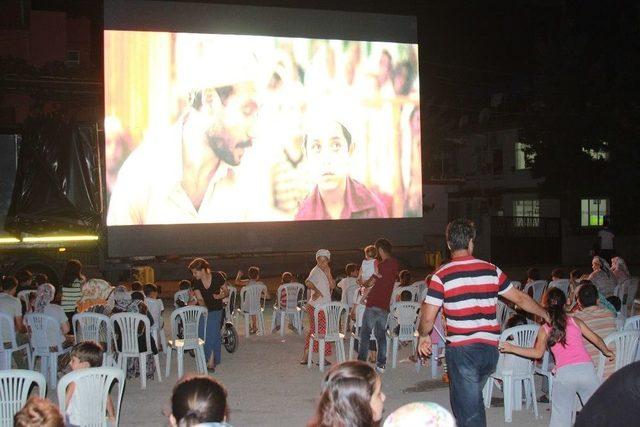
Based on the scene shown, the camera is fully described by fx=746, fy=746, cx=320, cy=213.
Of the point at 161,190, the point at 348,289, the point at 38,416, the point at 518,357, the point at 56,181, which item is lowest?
the point at 518,357

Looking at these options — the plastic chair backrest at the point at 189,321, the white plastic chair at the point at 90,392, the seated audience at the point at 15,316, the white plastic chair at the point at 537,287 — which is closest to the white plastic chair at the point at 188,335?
the plastic chair backrest at the point at 189,321

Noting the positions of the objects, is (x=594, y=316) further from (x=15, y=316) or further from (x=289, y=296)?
(x=15, y=316)

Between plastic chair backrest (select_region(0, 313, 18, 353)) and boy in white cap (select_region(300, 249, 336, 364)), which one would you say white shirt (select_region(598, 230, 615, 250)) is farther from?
plastic chair backrest (select_region(0, 313, 18, 353))

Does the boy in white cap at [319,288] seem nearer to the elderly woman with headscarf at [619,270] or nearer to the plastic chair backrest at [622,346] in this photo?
the plastic chair backrest at [622,346]

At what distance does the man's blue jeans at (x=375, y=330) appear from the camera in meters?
8.30

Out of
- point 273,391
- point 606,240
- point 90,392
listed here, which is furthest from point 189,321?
point 606,240

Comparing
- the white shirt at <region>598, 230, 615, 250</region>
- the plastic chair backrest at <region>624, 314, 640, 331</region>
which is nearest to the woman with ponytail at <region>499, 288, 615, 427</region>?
the plastic chair backrest at <region>624, 314, 640, 331</region>

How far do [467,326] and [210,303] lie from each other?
4502 millimetres

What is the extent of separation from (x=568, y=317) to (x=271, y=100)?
412 inches

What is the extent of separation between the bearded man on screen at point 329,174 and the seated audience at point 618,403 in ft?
43.5

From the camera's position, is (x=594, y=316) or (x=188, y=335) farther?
(x=188, y=335)

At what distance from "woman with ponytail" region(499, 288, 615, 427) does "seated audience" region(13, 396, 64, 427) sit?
298cm

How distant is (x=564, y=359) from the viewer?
16.3ft

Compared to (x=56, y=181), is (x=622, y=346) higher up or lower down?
lower down
